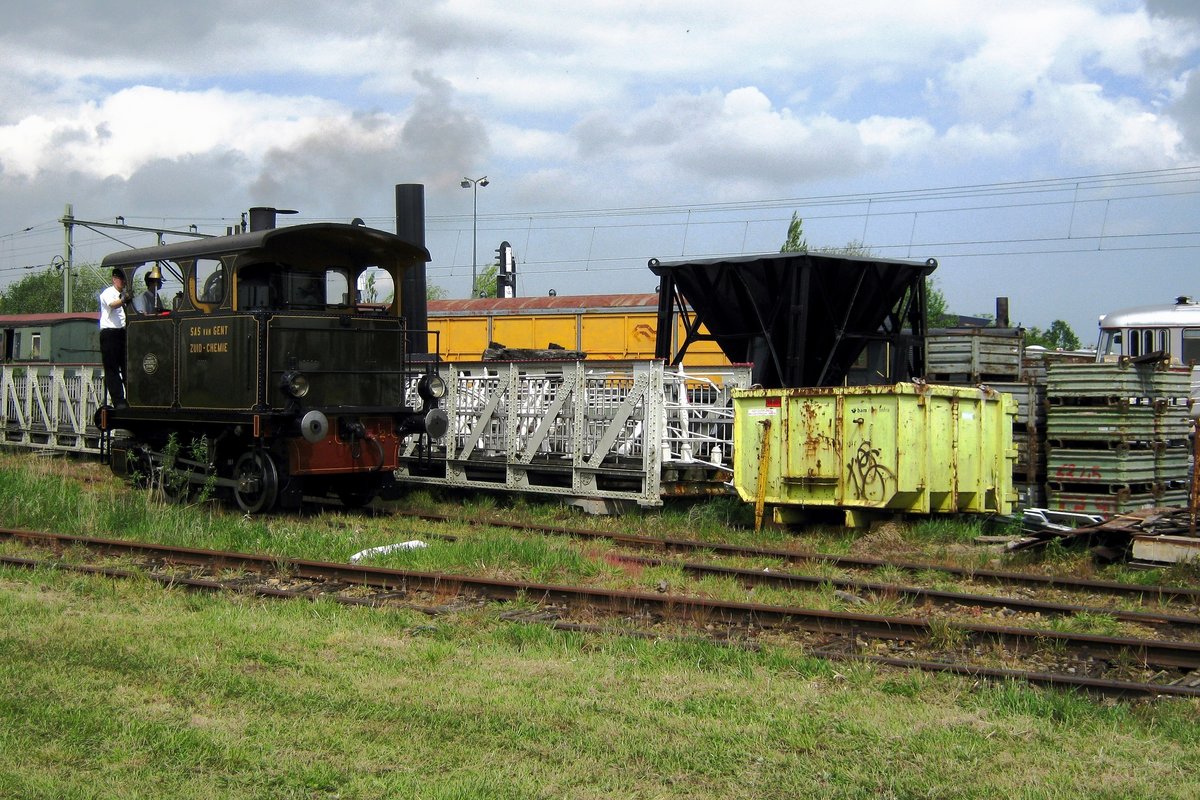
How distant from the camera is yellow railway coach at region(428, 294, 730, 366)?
24.5 meters

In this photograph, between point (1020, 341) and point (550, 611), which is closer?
point (550, 611)

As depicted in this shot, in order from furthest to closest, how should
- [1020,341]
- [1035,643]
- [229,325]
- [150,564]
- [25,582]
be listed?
[1020,341]
[229,325]
[150,564]
[25,582]
[1035,643]

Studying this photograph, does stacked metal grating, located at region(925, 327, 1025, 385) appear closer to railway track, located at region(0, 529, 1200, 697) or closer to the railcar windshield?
the railcar windshield

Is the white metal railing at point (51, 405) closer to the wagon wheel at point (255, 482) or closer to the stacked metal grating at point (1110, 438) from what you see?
the wagon wheel at point (255, 482)

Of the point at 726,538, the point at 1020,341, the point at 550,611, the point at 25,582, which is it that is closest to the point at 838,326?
the point at 1020,341

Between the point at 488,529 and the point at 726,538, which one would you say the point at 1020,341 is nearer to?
the point at 726,538

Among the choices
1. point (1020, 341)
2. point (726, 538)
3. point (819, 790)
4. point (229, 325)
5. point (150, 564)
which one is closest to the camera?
point (819, 790)

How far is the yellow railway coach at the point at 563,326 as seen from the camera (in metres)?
24.5

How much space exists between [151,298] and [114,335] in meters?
0.94

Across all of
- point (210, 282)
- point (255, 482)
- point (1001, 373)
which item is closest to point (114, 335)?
point (210, 282)

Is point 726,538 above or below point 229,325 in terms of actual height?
below

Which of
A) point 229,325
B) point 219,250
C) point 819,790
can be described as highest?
point 219,250

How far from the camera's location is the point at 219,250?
40.4ft

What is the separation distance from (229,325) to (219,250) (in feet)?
2.70
